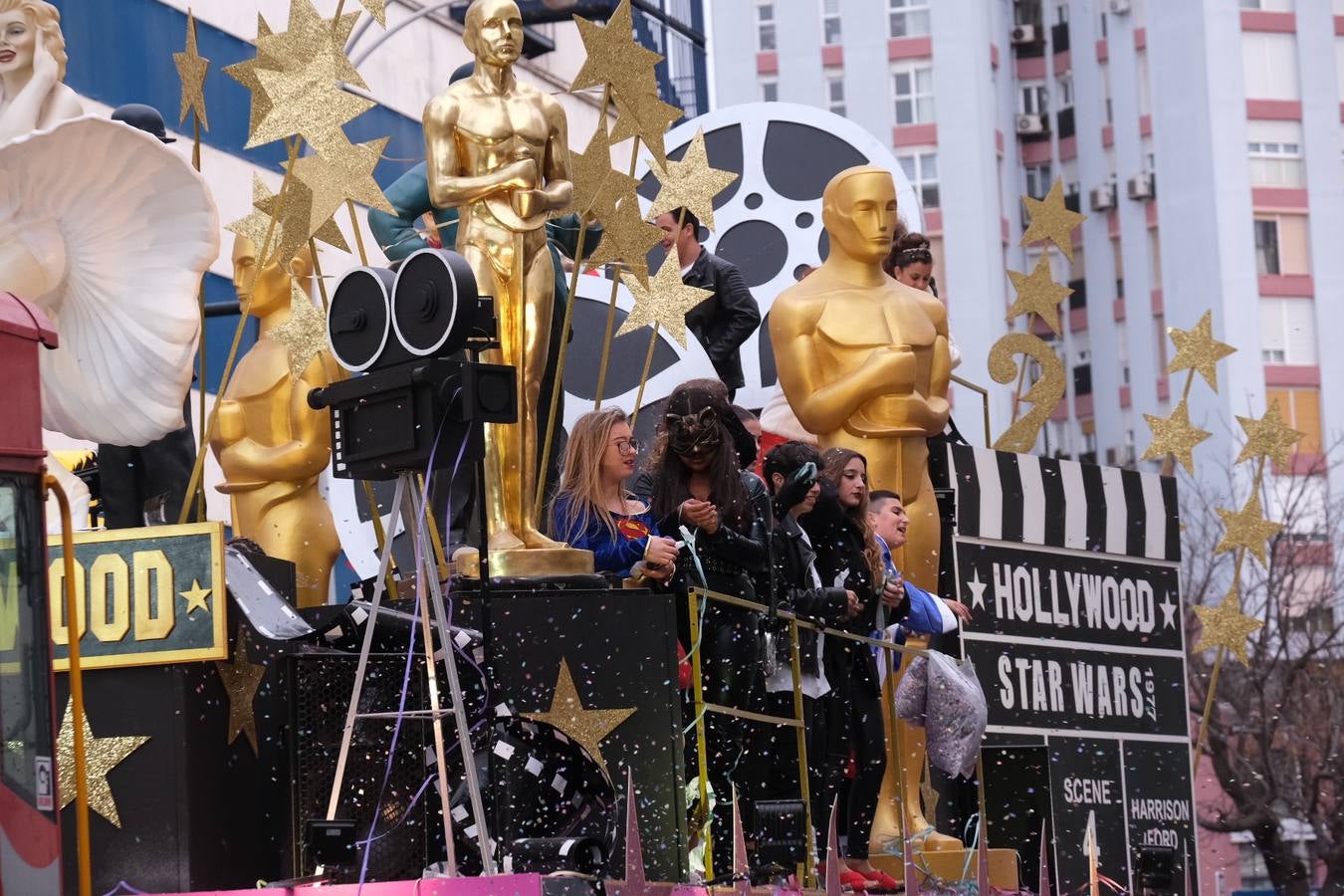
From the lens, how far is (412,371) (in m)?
7.01

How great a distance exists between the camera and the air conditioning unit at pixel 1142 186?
53.5 meters

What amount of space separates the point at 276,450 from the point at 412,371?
12.0 ft

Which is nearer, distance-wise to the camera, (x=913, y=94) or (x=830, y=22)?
(x=913, y=94)

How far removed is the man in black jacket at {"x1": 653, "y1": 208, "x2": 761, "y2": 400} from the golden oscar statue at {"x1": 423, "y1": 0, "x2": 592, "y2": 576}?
9.81ft

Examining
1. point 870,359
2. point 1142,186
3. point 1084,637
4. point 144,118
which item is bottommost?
point 1084,637

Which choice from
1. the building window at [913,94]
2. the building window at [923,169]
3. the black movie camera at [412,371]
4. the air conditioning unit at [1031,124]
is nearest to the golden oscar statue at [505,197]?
the black movie camera at [412,371]

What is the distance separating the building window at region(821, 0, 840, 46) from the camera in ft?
183

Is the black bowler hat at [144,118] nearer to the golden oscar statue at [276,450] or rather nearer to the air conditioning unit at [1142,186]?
the golden oscar statue at [276,450]

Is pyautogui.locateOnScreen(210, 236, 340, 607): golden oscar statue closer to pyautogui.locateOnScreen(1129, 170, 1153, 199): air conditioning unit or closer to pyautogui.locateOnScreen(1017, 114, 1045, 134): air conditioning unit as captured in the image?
pyautogui.locateOnScreen(1129, 170, 1153, 199): air conditioning unit

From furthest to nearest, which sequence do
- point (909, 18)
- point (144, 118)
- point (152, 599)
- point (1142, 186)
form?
point (909, 18)
point (1142, 186)
point (144, 118)
point (152, 599)

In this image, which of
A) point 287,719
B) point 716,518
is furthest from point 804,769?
point 287,719

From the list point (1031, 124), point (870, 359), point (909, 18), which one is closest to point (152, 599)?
point (870, 359)

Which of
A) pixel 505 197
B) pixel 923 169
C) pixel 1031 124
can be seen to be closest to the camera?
pixel 505 197

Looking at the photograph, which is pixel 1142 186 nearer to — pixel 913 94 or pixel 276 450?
pixel 913 94
